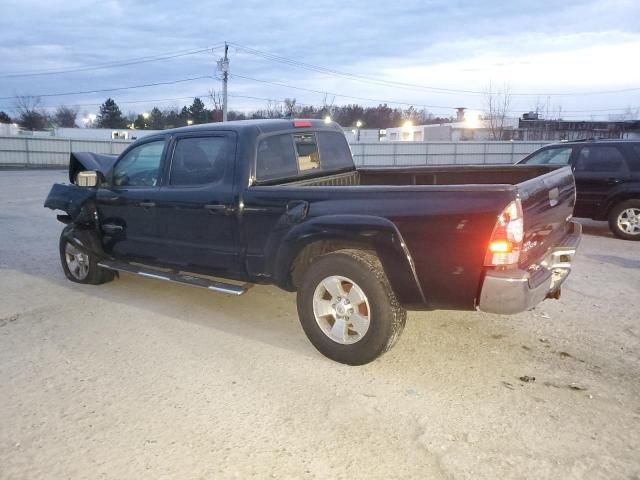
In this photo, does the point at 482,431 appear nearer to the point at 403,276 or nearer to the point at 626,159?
the point at 403,276

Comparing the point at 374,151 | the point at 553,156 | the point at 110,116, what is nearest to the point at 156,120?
the point at 110,116

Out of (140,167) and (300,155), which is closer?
(300,155)

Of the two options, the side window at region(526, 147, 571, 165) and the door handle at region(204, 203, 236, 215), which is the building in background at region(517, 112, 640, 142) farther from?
the door handle at region(204, 203, 236, 215)

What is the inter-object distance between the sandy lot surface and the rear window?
1389 mm

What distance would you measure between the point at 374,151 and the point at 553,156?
2307 centimetres

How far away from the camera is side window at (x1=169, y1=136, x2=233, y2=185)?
176 inches

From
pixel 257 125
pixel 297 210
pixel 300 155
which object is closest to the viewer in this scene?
pixel 297 210

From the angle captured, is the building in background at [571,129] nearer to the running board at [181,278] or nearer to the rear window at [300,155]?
the rear window at [300,155]

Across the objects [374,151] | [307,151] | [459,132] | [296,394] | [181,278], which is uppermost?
[459,132]

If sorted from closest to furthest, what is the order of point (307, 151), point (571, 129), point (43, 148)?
point (307, 151)
point (43, 148)
point (571, 129)

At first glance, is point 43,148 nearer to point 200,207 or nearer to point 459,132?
point 200,207

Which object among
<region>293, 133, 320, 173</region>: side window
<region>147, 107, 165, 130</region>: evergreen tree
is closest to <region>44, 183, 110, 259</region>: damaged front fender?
<region>293, 133, 320, 173</region>: side window

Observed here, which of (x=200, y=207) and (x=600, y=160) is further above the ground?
(x=600, y=160)

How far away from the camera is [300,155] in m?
4.88
